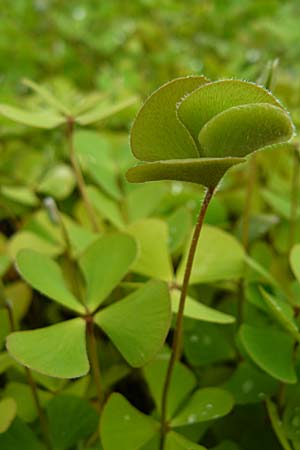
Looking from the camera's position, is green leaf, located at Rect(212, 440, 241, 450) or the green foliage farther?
green leaf, located at Rect(212, 440, 241, 450)

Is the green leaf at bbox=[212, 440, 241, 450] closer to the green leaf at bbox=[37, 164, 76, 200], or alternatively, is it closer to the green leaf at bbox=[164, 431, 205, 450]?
the green leaf at bbox=[164, 431, 205, 450]

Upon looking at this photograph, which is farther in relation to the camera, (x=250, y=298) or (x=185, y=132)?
(x=250, y=298)

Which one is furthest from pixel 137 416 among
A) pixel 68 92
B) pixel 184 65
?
pixel 184 65

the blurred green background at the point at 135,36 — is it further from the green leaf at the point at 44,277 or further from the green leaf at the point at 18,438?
the green leaf at the point at 18,438

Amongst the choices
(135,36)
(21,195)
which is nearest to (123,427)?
(21,195)

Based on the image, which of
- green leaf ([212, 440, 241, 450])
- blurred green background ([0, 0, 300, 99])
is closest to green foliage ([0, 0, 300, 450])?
green leaf ([212, 440, 241, 450])

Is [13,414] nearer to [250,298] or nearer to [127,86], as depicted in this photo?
[250,298]
